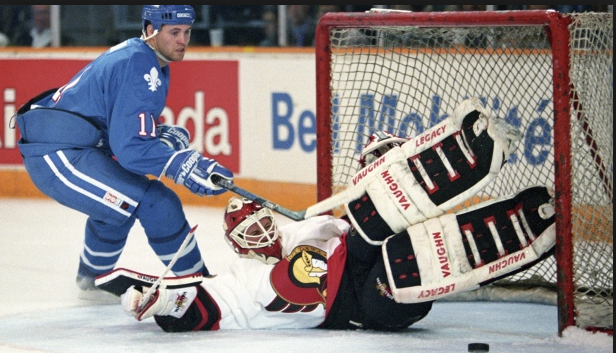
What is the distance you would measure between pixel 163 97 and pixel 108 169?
0.29m

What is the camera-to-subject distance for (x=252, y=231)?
2.95m

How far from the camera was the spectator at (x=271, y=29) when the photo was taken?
5953mm

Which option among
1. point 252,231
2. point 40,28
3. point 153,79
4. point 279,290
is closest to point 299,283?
point 279,290

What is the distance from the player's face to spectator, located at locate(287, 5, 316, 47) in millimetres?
2490

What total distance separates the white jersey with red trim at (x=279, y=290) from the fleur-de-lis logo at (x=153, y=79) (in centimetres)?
64

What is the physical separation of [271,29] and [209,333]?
3259 mm

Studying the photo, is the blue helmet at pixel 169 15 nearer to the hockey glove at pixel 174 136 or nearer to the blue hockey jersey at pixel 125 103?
the blue hockey jersey at pixel 125 103

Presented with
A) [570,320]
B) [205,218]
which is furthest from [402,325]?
[205,218]

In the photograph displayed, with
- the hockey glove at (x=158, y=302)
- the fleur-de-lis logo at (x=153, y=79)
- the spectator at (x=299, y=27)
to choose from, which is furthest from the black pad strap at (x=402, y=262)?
the spectator at (x=299, y=27)

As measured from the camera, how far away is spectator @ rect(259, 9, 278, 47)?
5.95 metres

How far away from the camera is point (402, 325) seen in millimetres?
2988

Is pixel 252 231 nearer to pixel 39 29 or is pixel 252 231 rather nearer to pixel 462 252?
pixel 462 252

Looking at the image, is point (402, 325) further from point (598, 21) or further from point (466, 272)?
point (598, 21)

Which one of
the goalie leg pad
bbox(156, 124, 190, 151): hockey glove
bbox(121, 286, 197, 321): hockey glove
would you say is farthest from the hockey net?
bbox(121, 286, 197, 321): hockey glove
